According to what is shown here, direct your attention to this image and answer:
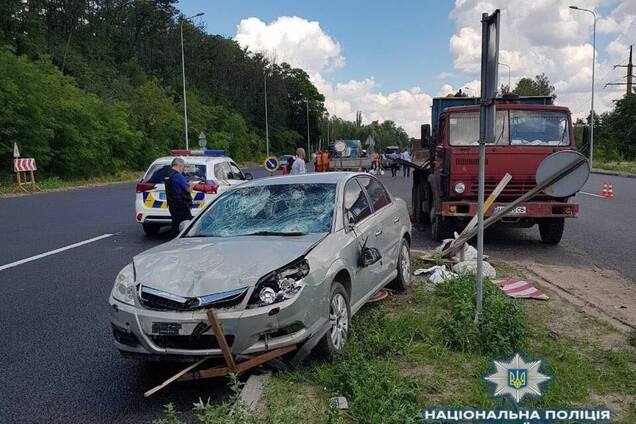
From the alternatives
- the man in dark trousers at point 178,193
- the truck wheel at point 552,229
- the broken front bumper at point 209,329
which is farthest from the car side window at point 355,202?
the truck wheel at point 552,229

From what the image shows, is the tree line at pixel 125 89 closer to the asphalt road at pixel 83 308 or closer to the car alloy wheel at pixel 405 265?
the asphalt road at pixel 83 308

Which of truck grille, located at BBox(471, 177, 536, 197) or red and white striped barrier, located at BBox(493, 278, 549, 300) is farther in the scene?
truck grille, located at BBox(471, 177, 536, 197)

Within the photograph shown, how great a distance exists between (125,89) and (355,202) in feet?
165

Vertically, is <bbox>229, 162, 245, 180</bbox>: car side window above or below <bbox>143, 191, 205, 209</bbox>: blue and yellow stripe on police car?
above

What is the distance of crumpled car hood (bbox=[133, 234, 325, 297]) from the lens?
14.3ft

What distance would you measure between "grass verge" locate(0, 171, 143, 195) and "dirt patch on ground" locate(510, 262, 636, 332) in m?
23.5

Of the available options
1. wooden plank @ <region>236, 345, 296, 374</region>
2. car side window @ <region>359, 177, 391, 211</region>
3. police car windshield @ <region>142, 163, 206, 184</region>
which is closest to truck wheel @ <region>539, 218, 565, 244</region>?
car side window @ <region>359, 177, 391, 211</region>

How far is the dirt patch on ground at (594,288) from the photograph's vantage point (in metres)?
Answer: 6.09

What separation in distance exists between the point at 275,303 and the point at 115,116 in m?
38.5

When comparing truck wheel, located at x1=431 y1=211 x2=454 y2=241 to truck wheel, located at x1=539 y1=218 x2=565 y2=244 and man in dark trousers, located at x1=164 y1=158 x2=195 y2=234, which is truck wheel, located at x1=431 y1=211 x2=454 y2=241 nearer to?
truck wheel, located at x1=539 y1=218 x2=565 y2=244

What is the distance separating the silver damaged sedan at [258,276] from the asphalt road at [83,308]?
1.31 feet

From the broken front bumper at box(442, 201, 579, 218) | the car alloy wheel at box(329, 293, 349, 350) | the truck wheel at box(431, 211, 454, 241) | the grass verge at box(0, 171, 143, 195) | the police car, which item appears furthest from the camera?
the grass verge at box(0, 171, 143, 195)

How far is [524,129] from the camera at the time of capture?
10477 mm

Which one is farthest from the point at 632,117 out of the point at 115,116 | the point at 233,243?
the point at 233,243
